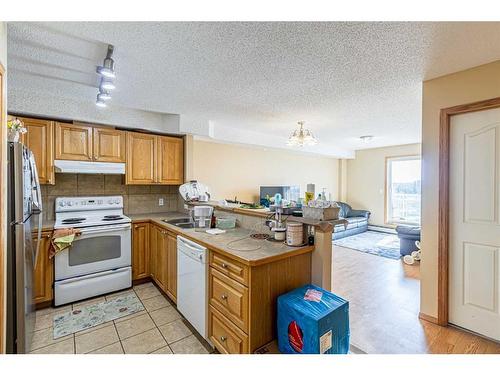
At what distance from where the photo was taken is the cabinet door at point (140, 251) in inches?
118

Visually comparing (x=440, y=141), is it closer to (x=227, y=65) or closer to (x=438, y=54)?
(x=438, y=54)

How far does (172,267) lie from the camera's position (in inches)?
98.0

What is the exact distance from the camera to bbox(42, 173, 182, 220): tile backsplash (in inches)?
116

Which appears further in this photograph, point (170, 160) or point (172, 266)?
point (170, 160)

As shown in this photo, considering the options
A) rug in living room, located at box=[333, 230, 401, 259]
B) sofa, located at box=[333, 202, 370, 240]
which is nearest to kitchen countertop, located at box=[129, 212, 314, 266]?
→ rug in living room, located at box=[333, 230, 401, 259]

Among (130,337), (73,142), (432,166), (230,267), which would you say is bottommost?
(130,337)

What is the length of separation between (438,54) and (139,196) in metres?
3.79

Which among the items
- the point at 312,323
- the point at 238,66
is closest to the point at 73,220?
the point at 238,66

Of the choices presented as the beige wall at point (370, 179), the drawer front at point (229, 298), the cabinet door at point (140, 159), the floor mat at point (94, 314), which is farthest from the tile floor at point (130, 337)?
the beige wall at point (370, 179)

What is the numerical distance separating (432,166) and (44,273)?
13.2 ft

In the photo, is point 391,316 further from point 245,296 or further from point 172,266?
point 172,266

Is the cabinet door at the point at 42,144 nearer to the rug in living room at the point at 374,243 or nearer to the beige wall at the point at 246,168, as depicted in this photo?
the beige wall at the point at 246,168

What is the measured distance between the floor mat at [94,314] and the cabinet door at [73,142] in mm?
1719
